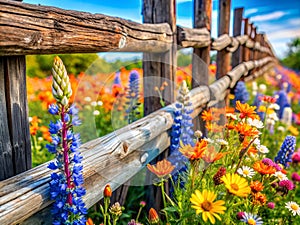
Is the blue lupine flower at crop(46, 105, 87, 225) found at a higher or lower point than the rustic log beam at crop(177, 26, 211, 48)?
lower

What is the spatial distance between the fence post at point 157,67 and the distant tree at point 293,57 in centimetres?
2117

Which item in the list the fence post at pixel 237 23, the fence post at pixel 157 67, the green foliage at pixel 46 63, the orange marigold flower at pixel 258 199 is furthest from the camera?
the fence post at pixel 237 23

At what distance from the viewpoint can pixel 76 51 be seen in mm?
1376

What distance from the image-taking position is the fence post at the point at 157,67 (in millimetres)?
2287

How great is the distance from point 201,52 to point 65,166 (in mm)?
2392

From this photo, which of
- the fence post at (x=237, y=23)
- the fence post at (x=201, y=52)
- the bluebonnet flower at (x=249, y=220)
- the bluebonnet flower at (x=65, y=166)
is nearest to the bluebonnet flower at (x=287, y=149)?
the bluebonnet flower at (x=249, y=220)

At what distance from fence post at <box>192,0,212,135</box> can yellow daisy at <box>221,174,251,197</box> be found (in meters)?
2.07

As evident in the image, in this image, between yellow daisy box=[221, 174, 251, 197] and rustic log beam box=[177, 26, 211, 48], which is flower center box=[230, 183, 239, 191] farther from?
rustic log beam box=[177, 26, 211, 48]

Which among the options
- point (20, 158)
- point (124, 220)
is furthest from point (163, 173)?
point (124, 220)

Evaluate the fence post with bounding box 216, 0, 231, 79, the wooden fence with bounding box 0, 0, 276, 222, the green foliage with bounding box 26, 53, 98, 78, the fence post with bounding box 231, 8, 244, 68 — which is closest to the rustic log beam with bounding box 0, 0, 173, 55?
the wooden fence with bounding box 0, 0, 276, 222

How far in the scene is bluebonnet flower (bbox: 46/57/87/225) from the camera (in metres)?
1.04

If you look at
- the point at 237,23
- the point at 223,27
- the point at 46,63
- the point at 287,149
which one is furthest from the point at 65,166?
the point at 237,23

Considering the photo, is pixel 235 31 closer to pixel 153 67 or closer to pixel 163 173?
pixel 153 67

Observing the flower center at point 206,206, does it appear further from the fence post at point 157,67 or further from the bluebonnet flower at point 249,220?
the fence post at point 157,67
